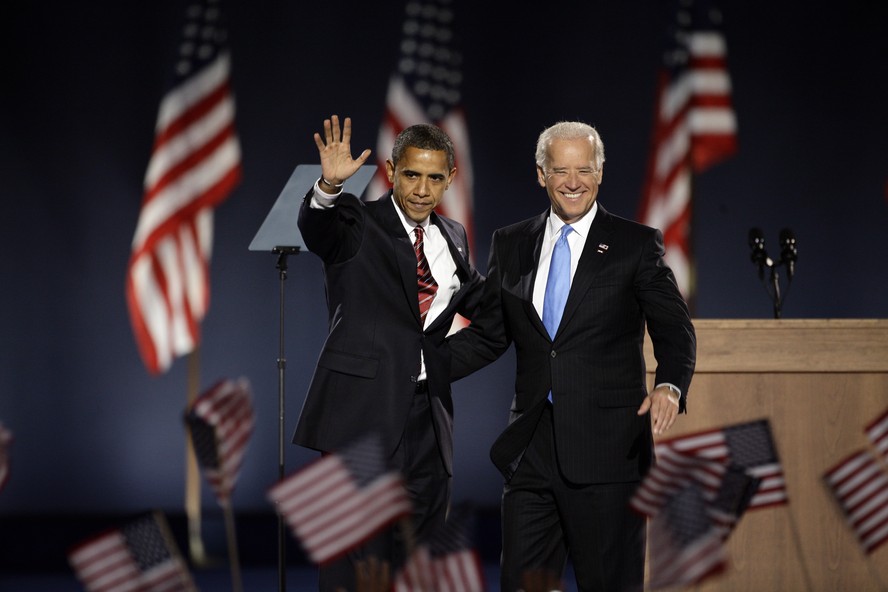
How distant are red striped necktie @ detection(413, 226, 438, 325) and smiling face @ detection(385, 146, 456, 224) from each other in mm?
77

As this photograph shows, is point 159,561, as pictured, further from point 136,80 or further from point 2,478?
point 136,80

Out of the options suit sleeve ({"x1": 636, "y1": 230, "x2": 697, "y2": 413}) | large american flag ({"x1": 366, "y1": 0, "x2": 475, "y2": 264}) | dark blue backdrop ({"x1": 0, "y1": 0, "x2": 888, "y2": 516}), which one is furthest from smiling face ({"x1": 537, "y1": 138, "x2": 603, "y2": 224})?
dark blue backdrop ({"x1": 0, "y1": 0, "x2": 888, "y2": 516})

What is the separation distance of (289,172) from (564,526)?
3405mm

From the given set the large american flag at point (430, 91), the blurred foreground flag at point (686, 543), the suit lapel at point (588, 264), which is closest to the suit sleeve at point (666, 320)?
the suit lapel at point (588, 264)

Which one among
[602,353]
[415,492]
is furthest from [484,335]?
[415,492]

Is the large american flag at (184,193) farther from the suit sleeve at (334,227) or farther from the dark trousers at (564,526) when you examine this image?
the dark trousers at (564,526)

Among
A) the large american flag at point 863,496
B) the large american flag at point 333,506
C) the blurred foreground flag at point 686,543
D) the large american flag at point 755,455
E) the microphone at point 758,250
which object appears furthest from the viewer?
the microphone at point 758,250

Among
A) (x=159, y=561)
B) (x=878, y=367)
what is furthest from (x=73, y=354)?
(x=159, y=561)

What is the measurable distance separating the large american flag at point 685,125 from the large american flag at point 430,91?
1007mm

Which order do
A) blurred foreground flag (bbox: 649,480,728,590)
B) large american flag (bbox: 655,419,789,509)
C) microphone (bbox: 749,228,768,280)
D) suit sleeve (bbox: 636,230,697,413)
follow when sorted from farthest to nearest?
microphone (bbox: 749,228,768,280), suit sleeve (bbox: 636,230,697,413), large american flag (bbox: 655,419,789,509), blurred foreground flag (bbox: 649,480,728,590)

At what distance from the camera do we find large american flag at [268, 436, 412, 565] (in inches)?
62.0

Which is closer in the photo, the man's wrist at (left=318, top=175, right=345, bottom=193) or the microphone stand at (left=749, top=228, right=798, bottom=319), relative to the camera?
the man's wrist at (left=318, top=175, right=345, bottom=193)

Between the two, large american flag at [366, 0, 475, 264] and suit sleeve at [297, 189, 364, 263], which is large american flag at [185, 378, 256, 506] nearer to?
suit sleeve at [297, 189, 364, 263]

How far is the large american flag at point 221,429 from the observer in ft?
4.91
